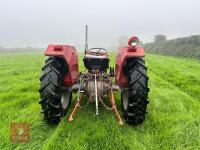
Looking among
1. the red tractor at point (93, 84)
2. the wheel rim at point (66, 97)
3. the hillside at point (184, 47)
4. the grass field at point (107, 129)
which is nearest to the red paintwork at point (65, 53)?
the red tractor at point (93, 84)

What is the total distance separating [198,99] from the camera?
666 cm

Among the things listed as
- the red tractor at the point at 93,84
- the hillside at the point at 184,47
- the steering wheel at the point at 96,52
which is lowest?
the hillside at the point at 184,47

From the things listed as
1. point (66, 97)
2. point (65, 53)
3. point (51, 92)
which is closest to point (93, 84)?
point (66, 97)

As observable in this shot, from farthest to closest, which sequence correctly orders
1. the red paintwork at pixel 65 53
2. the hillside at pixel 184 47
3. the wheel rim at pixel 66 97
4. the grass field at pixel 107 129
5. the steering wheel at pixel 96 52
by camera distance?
the hillside at pixel 184 47 → the steering wheel at pixel 96 52 → the wheel rim at pixel 66 97 → the red paintwork at pixel 65 53 → the grass field at pixel 107 129

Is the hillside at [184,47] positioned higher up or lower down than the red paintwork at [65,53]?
lower down

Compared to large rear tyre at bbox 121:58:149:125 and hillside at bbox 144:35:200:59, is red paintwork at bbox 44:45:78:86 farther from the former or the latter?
hillside at bbox 144:35:200:59

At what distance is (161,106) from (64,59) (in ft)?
7.88

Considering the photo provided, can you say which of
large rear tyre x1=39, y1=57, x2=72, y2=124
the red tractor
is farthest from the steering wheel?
large rear tyre x1=39, y1=57, x2=72, y2=124

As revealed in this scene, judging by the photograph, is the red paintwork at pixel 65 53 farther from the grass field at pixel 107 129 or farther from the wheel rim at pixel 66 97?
the grass field at pixel 107 129

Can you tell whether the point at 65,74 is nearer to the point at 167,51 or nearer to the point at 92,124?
the point at 92,124

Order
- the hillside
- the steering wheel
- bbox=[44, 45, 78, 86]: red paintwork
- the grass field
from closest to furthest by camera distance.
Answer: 1. the grass field
2. bbox=[44, 45, 78, 86]: red paintwork
3. the steering wheel
4. the hillside

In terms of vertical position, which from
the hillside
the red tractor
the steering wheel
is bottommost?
the hillside

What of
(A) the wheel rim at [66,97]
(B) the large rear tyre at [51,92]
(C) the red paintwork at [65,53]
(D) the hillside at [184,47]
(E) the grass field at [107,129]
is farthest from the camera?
(D) the hillside at [184,47]

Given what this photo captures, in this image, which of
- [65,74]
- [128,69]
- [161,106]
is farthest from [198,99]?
[65,74]
